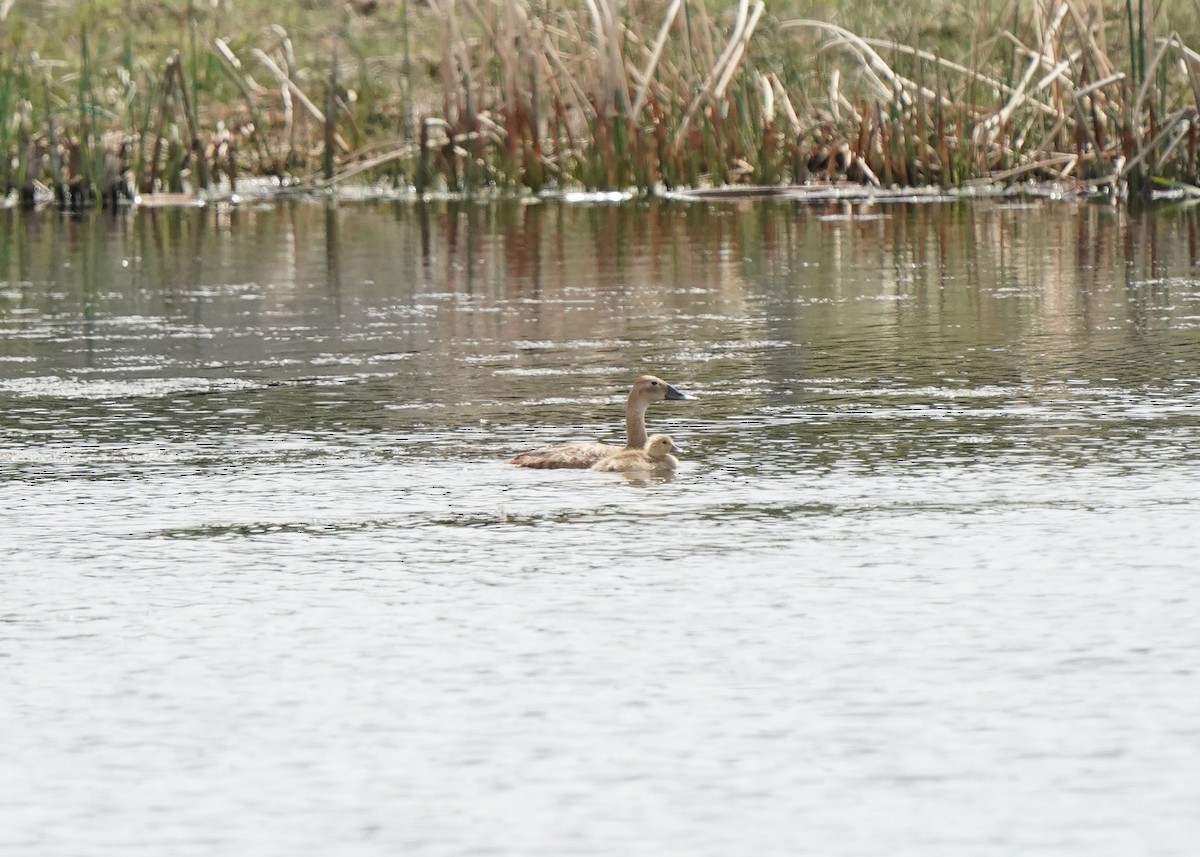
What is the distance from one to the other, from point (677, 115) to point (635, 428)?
1763 cm

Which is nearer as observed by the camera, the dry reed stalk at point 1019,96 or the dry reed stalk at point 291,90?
the dry reed stalk at point 1019,96

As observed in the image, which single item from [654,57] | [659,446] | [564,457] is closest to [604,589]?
[564,457]

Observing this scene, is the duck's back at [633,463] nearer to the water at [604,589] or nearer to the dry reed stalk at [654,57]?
the water at [604,589]

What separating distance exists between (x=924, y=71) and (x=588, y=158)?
3820 mm

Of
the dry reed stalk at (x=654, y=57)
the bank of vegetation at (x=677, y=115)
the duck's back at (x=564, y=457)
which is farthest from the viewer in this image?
the dry reed stalk at (x=654, y=57)

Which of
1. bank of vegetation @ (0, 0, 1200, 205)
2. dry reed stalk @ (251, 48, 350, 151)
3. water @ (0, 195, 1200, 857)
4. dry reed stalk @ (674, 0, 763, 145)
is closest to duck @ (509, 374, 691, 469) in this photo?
water @ (0, 195, 1200, 857)

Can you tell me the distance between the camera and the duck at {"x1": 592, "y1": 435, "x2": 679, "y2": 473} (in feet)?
31.1

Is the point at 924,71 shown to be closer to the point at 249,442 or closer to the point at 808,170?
the point at 808,170

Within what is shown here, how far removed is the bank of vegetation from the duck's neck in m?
14.3

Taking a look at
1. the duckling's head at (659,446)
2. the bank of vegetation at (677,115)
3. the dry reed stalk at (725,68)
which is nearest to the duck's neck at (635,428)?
the duckling's head at (659,446)

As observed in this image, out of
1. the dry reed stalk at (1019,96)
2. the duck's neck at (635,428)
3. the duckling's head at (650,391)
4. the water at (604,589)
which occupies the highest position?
the dry reed stalk at (1019,96)

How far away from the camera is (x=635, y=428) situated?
990cm

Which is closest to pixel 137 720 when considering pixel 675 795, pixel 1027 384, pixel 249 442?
pixel 675 795

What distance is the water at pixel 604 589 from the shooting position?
17.5 ft
